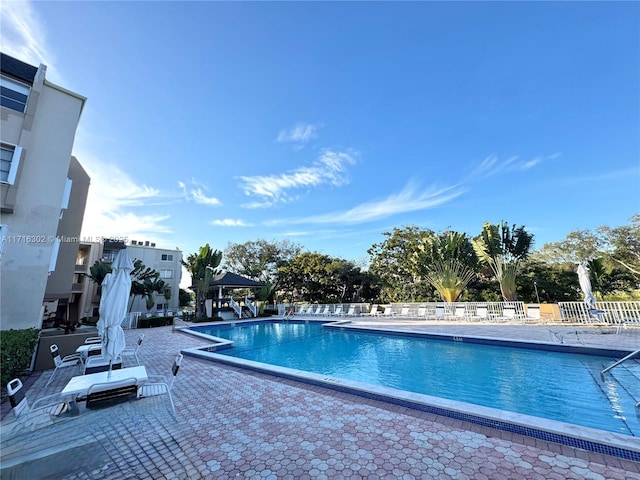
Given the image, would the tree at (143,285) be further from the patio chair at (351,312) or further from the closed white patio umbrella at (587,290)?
the closed white patio umbrella at (587,290)

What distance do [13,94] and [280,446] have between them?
13383mm

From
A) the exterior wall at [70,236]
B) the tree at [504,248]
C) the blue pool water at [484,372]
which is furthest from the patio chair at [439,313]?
the exterior wall at [70,236]

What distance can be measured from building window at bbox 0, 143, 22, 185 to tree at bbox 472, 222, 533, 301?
75.0 ft

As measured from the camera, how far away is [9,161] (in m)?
8.39

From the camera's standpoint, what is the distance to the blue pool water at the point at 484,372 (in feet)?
16.1

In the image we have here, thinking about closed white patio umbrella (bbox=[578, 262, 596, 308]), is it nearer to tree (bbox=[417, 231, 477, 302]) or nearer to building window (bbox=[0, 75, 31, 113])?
A: tree (bbox=[417, 231, 477, 302])

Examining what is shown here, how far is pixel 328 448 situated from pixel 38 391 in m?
6.42

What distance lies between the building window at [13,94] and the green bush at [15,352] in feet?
24.9

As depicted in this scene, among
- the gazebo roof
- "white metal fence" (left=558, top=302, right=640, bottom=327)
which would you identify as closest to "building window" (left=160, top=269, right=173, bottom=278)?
the gazebo roof

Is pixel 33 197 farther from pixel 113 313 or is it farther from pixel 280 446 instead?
pixel 280 446

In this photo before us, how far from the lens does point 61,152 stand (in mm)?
9289

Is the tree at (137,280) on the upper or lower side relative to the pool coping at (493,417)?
upper

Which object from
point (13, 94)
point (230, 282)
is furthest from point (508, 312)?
point (13, 94)

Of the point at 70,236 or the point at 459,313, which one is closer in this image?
the point at 70,236
